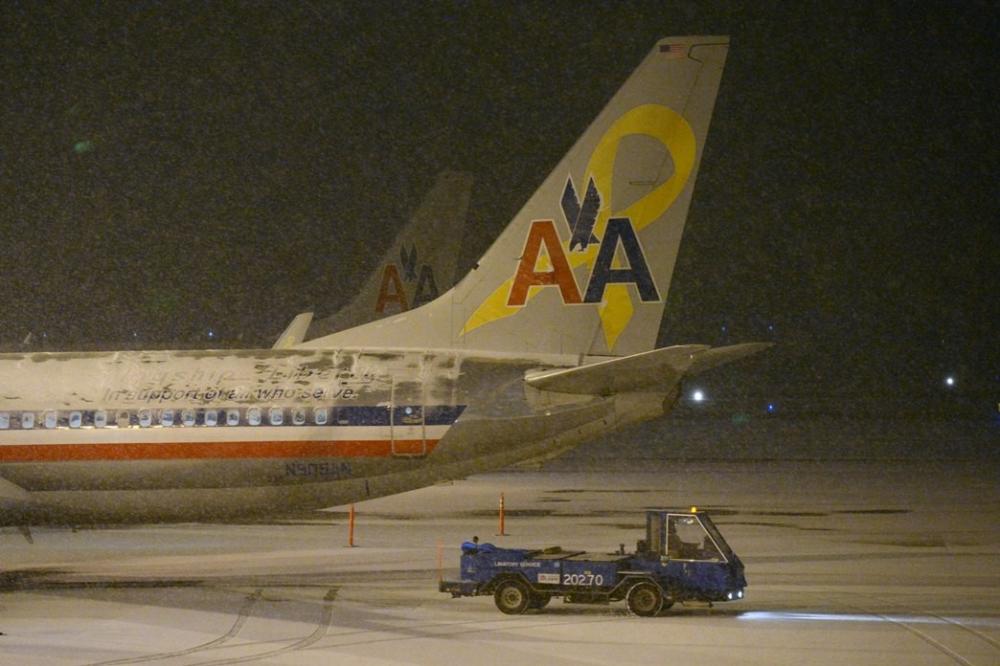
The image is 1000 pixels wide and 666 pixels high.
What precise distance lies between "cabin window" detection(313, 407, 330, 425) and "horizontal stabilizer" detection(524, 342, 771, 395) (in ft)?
14.0

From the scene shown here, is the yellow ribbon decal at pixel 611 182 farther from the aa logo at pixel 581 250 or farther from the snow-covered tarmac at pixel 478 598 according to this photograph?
the snow-covered tarmac at pixel 478 598

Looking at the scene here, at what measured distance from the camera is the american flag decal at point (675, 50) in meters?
24.4

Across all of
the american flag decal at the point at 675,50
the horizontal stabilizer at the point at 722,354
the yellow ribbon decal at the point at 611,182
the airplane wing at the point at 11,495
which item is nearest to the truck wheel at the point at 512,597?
the horizontal stabilizer at the point at 722,354

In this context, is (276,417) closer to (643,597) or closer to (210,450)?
(210,450)

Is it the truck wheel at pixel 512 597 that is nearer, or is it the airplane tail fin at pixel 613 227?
the truck wheel at pixel 512 597

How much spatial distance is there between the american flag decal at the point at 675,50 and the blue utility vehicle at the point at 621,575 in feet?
29.9

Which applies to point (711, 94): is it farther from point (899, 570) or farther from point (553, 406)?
point (899, 570)

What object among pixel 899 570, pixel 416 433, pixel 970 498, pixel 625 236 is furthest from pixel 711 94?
pixel 970 498

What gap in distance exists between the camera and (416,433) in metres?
24.2

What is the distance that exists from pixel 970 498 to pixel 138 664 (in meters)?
34.9

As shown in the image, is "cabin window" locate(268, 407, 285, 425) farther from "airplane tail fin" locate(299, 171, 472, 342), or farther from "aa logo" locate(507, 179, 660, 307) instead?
"airplane tail fin" locate(299, 171, 472, 342)

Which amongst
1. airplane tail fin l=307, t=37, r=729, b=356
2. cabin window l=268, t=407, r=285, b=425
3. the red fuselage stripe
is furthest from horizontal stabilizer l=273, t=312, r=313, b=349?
airplane tail fin l=307, t=37, r=729, b=356

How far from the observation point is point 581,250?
24.9m

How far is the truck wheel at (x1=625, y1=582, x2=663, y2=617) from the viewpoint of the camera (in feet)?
69.1
